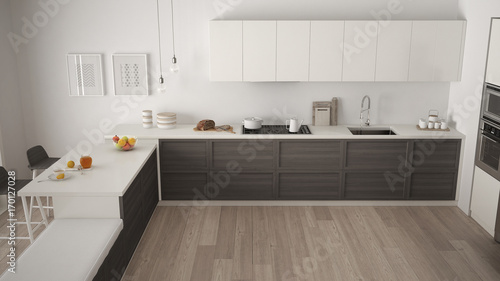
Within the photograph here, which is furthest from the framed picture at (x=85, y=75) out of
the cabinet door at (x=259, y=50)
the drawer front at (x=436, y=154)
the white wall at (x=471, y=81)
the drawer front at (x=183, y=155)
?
the white wall at (x=471, y=81)

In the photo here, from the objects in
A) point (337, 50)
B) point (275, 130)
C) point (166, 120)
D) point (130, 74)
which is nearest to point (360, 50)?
point (337, 50)

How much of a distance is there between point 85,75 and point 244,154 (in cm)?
214

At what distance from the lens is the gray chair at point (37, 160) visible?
16.2 feet

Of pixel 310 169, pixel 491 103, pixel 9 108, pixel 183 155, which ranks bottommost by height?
pixel 310 169

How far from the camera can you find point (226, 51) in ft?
17.3

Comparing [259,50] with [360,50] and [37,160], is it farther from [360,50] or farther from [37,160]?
[37,160]

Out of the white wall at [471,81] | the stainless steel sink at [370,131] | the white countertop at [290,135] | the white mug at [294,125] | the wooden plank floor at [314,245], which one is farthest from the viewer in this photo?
the stainless steel sink at [370,131]

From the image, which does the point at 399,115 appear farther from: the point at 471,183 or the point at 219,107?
the point at 219,107

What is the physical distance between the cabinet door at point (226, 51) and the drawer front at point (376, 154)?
152 centimetres

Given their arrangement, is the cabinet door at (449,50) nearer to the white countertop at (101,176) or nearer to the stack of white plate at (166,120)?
the stack of white plate at (166,120)

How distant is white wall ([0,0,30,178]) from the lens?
5.39 metres

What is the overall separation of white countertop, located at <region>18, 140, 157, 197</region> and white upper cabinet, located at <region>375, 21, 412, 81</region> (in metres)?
2.71

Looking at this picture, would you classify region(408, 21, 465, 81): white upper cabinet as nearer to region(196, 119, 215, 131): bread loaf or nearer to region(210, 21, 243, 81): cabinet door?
region(210, 21, 243, 81): cabinet door

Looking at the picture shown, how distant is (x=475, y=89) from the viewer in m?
5.07
